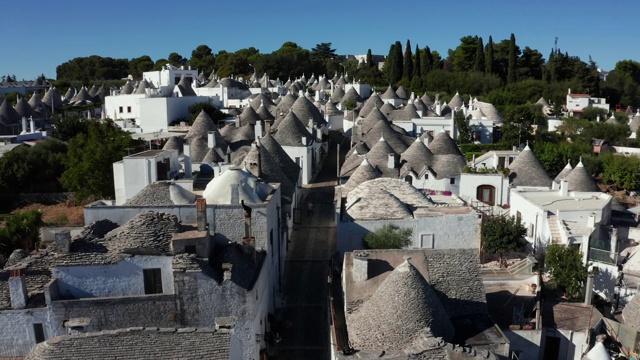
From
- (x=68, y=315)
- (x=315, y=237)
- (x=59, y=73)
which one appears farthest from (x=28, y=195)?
(x=59, y=73)

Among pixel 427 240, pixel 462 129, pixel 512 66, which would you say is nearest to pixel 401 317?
pixel 427 240

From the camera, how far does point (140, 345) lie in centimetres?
1123

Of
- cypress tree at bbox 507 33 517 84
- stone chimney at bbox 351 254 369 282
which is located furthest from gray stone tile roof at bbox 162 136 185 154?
cypress tree at bbox 507 33 517 84

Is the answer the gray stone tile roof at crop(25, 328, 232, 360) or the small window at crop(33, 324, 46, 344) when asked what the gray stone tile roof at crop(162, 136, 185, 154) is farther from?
the gray stone tile roof at crop(25, 328, 232, 360)

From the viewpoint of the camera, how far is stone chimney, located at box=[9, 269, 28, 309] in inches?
517

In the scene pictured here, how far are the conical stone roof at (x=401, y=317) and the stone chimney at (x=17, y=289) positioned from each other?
7.87 m

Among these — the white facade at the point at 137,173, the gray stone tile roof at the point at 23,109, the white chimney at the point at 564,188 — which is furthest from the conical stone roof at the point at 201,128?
the gray stone tile roof at the point at 23,109

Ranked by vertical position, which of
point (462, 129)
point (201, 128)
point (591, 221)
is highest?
point (201, 128)

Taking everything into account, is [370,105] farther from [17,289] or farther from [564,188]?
[17,289]

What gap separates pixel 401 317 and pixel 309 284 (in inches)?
323

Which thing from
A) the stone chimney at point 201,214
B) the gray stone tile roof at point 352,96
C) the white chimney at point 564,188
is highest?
the gray stone tile roof at point 352,96

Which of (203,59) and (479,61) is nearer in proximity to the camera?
(479,61)

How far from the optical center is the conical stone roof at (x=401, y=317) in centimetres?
1212

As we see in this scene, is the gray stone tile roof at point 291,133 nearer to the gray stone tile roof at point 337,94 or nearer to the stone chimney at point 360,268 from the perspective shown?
the stone chimney at point 360,268
